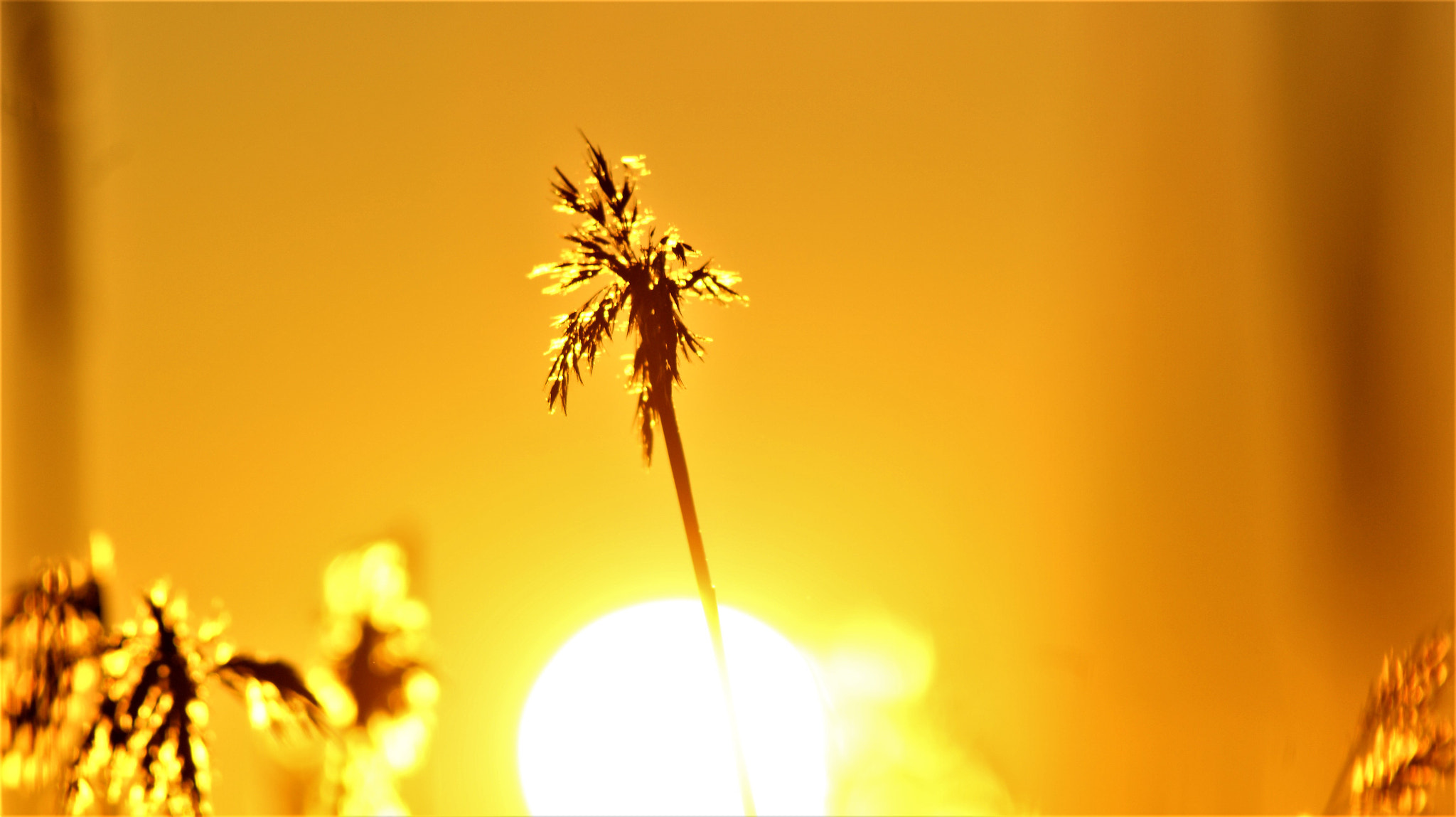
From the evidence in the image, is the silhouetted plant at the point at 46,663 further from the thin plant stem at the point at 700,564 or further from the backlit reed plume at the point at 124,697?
the thin plant stem at the point at 700,564

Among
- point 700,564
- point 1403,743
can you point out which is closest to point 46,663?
point 700,564

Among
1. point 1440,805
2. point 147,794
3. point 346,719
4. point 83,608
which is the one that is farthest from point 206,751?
point 1440,805

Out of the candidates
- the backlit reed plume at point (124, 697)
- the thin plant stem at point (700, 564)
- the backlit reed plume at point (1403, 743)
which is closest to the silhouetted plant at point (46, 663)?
the backlit reed plume at point (124, 697)

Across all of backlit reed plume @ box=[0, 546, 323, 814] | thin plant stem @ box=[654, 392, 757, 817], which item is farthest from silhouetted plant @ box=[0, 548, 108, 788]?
thin plant stem @ box=[654, 392, 757, 817]

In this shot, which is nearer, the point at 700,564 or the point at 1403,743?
the point at 700,564

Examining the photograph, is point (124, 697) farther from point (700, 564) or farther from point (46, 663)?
point (700, 564)
